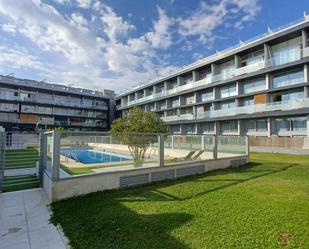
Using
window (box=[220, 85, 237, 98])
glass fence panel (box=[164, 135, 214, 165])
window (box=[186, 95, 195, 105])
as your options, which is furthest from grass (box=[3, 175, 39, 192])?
window (box=[186, 95, 195, 105])

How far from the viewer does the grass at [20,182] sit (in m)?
8.50

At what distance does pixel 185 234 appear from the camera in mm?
4484

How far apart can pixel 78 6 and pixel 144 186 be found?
37.5ft

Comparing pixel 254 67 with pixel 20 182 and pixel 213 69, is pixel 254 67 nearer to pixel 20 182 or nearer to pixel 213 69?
pixel 213 69

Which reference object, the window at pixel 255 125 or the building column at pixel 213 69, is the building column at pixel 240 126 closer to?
the window at pixel 255 125

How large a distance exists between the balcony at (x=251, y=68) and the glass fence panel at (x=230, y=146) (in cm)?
1655

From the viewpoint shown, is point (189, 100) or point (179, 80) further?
point (179, 80)

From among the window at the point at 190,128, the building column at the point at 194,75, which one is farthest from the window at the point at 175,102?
the building column at the point at 194,75

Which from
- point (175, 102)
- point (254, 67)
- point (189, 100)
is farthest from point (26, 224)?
point (175, 102)

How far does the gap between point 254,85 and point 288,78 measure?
14.1 ft

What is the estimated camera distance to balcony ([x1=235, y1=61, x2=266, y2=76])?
27297mm

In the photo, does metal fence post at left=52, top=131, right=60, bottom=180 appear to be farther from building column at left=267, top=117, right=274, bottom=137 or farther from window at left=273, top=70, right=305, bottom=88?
building column at left=267, top=117, right=274, bottom=137

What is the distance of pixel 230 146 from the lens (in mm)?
13438

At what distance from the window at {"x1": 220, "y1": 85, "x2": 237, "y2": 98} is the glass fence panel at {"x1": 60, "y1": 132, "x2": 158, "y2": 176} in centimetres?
2537
